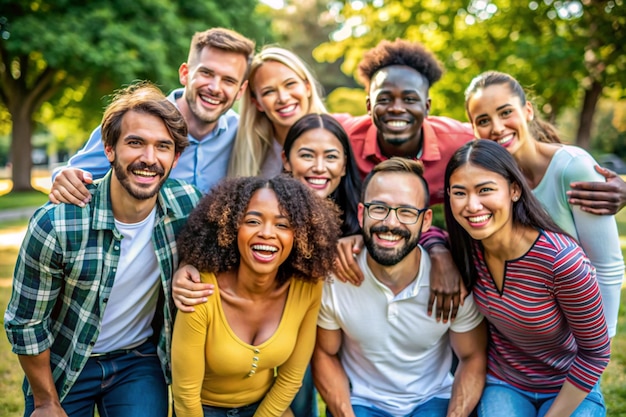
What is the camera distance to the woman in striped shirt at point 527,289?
325 centimetres

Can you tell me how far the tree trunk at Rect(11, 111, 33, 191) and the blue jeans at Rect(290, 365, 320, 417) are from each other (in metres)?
22.3

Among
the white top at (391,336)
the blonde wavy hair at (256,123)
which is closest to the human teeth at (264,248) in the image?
the white top at (391,336)

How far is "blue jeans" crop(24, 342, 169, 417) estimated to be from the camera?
3.63 meters

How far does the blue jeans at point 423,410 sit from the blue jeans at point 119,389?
52.5 inches

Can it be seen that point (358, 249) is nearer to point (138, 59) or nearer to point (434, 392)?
point (434, 392)

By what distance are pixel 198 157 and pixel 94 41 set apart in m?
15.9

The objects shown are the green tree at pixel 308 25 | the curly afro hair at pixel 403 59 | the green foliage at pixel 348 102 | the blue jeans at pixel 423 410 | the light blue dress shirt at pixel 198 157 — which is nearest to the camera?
the blue jeans at pixel 423 410

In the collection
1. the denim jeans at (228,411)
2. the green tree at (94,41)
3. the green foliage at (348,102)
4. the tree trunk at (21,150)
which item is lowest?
the denim jeans at (228,411)

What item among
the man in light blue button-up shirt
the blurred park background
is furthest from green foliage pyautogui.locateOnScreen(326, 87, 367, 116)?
the man in light blue button-up shirt

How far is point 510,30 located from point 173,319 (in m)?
→ 15.7

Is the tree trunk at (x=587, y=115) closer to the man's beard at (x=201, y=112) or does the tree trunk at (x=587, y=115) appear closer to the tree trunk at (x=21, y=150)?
the man's beard at (x=201, y=112)

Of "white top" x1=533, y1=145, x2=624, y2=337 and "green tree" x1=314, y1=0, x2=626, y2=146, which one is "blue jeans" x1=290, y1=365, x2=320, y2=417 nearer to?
"white top" x1=533, y1=145, x2=624, y2=337

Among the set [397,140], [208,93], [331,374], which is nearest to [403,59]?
[397,140]

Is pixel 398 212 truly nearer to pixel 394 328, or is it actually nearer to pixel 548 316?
pixel 394 328
